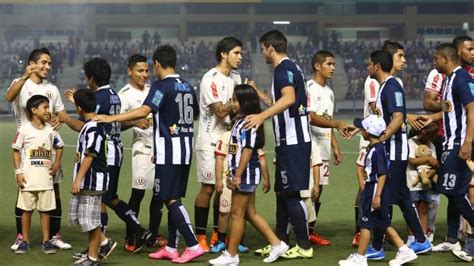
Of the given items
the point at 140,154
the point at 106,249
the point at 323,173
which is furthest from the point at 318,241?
the point at 106,249

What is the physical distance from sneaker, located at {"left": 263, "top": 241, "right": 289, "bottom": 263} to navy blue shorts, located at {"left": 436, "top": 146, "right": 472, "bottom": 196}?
1403 mm

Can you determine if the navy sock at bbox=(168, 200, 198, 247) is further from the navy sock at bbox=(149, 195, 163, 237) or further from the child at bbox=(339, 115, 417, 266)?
the child at bbox=(339, 115, 417, 266)

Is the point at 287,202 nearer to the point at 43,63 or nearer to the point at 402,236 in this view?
the point at 402,236

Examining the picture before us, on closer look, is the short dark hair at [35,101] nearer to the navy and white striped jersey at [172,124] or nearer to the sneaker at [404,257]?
the navy and white striped jersey at [172,124]

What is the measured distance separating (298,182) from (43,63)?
98.9 inches

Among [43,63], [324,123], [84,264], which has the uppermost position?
[43,63]

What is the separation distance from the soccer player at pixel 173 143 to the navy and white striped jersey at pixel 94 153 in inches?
18.9

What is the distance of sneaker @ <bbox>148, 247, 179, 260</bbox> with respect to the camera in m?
8.08

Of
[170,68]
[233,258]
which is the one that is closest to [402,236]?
[233,258]

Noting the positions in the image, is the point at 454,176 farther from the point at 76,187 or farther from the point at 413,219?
the point at 76,187

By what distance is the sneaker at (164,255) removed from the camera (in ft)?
26.5

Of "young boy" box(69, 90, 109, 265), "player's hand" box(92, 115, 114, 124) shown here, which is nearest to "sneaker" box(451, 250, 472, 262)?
"young boy" box(69, 90, 109, 265)

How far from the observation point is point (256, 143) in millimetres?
7719

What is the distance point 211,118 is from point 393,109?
5.21ft
